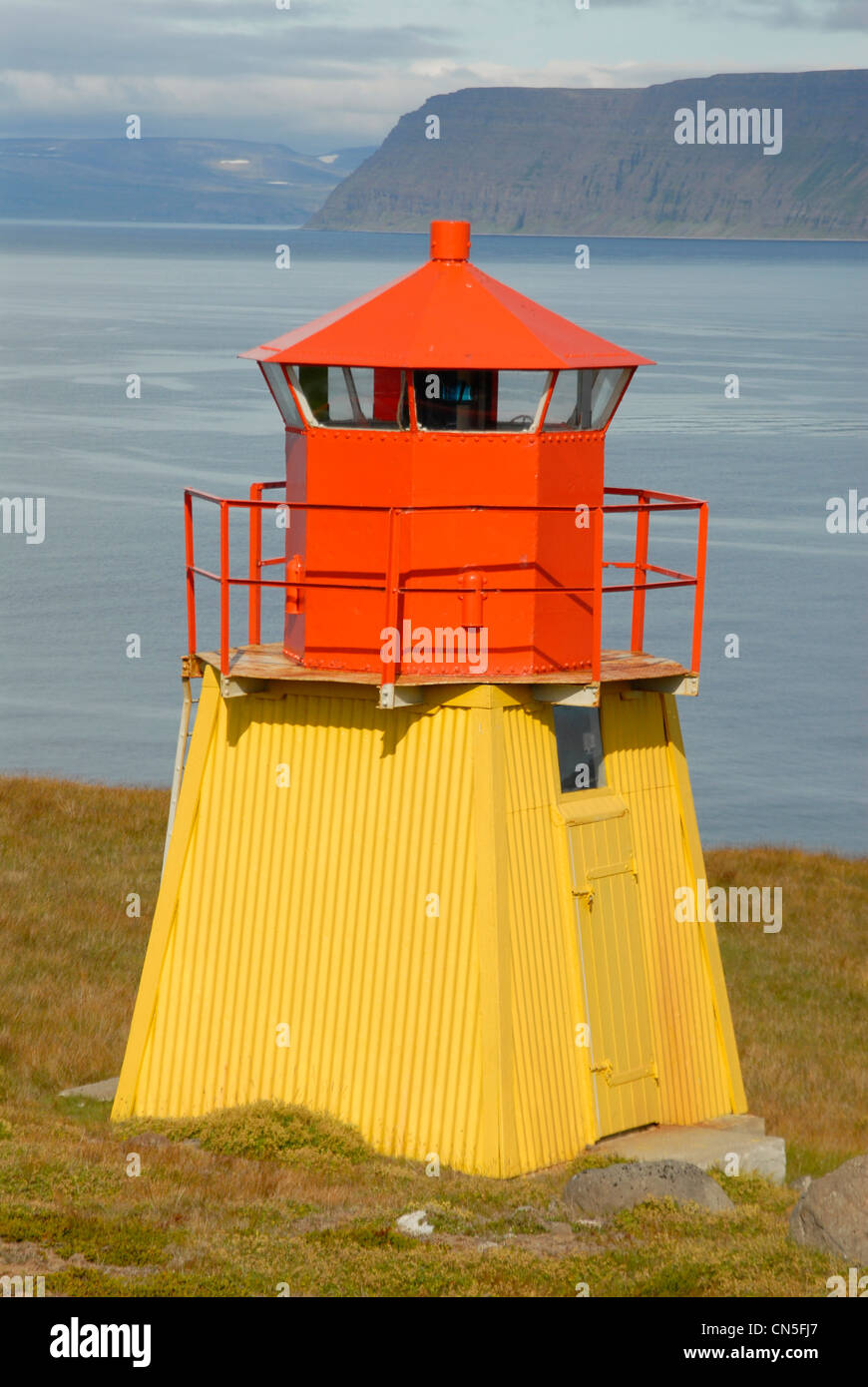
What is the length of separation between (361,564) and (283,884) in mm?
2853

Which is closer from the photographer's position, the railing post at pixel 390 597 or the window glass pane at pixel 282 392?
the railing post at pixel 390 597

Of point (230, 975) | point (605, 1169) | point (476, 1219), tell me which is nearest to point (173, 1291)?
point (476, 1219)

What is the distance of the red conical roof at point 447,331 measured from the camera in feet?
45.3

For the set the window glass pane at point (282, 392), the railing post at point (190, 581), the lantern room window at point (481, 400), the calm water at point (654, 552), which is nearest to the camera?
the lantern room window at point (481, 400)

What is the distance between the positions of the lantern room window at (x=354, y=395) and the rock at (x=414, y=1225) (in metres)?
5.92

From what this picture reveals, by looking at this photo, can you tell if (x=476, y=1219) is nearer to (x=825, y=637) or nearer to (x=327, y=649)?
(x=327, y=649)

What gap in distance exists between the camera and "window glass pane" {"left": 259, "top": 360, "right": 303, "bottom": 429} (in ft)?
47.2

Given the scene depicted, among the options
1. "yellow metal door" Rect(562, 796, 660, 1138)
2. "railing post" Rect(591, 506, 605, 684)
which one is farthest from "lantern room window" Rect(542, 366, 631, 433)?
"yellow metal door" Rect(562, 796, 660, 1138)

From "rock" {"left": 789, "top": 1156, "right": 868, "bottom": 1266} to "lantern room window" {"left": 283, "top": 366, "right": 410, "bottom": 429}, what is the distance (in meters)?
6.41

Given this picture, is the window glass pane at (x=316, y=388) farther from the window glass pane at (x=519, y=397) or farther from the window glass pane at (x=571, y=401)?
the window glass pane at (x=571, y=401)

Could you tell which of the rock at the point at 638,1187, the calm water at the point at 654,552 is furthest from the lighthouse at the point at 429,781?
Answer: the calm water at the point at 654,552

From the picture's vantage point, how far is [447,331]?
14023 mm

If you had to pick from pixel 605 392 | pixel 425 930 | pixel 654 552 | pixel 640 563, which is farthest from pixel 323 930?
pixel 654 552

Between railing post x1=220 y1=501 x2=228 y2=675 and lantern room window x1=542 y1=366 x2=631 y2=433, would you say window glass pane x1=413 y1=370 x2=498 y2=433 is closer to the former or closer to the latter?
lantern room window x1=542 y1=366 x2=631 y2=433
